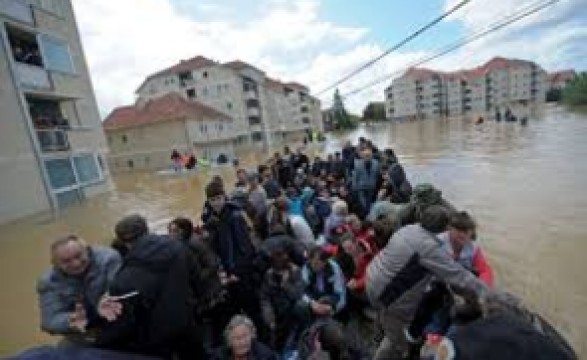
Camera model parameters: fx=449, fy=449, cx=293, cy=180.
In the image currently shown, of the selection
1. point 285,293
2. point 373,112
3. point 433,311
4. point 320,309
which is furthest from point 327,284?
point 373,112

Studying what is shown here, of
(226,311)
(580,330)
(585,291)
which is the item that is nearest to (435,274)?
(226,311)

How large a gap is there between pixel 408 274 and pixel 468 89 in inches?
4917

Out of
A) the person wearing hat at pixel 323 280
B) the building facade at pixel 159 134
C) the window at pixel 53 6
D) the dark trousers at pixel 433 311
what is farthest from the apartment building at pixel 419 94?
the dark trousers at pixel 433 311

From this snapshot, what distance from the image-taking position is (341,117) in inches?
3686

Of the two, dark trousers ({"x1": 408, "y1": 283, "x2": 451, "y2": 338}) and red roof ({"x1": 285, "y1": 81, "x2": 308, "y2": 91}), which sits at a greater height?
red roof ({"x1": 285, "y1": 81, "x2": 308, "y2": 91})

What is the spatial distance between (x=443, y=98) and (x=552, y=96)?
25.4 metres

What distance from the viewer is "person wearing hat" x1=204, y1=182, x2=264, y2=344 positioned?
15.3 feet

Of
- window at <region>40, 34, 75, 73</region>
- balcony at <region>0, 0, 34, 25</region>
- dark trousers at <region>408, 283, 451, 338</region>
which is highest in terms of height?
balcony at <region>0, 0, 34, 25</region>

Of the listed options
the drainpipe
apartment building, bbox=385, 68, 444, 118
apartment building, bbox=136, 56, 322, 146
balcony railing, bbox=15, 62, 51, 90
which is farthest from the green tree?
the drainpipe

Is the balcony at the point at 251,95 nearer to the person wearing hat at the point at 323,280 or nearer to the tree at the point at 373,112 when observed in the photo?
the person wearing hat at the point at 323,280

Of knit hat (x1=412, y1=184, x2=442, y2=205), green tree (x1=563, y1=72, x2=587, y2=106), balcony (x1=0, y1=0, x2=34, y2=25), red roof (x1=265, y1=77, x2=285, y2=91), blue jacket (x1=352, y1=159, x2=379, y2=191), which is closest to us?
knit hat (x1=412, y1=184, x2=442, y2=205)

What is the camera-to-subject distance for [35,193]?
59.0 feet

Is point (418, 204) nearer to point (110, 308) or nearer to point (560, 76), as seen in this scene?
point (110, 308)

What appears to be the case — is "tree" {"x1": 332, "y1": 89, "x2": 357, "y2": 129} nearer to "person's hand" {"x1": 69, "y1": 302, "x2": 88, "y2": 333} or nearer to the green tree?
the green tree
